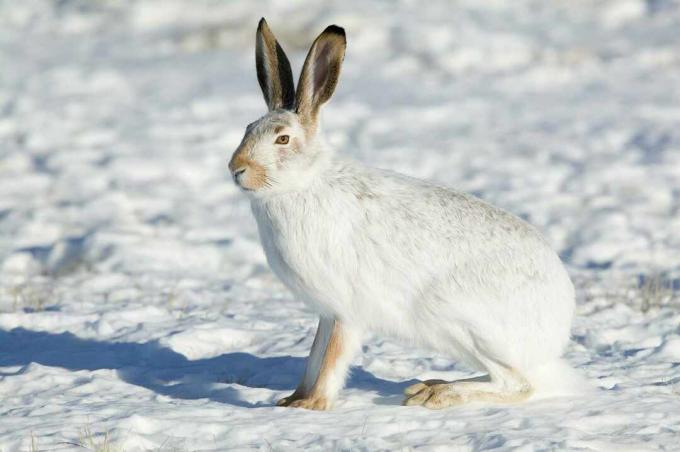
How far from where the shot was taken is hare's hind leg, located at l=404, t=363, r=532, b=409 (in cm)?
459

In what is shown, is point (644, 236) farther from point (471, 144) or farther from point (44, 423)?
point (44, 423)

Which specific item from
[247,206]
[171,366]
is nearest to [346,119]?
[247,206]

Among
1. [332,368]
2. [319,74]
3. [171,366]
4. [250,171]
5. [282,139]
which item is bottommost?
[171,366]

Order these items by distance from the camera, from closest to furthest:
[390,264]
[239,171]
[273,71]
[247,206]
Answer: [239,171] < [390,264] < [273,71] < [247,206]

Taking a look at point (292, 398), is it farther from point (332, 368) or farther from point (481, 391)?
point (481, 391)

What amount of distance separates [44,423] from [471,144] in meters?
7.11

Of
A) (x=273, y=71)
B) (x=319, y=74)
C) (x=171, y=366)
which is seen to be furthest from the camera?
(x=171, y=366)

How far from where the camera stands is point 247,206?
9.57 metres

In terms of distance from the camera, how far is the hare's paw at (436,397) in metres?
4.58

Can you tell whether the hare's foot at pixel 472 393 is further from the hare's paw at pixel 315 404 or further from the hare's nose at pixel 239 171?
the hare's nose at pixel 239 171

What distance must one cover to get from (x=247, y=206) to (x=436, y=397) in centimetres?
521

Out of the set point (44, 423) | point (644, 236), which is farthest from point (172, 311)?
point (644, 236)

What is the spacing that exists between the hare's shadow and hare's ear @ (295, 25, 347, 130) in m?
1.35

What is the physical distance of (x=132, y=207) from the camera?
370 inches
